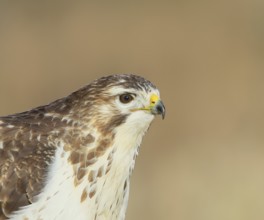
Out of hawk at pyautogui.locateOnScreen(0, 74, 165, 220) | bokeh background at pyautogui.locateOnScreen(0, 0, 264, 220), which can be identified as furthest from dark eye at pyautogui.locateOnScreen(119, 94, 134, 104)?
bokeh background at pyautogui.locateOnScreen(0, 0, 264, 220)

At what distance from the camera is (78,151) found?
880 centimetres

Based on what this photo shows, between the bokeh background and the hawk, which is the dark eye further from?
the bokeh background

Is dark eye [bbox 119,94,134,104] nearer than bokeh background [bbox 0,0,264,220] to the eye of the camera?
Yes

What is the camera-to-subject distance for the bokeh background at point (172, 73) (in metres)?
15.4

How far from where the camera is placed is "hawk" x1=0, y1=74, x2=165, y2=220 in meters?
8.62

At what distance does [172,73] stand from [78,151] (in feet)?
33.2

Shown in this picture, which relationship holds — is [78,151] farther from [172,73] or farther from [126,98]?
[172,73]

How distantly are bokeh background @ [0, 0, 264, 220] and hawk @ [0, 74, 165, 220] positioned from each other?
5912 millimetres

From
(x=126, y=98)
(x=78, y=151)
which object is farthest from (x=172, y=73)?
(x=78, y=151)

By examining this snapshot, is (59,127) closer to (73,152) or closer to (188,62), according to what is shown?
(73,152)

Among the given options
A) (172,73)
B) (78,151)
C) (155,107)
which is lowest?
(78,151)

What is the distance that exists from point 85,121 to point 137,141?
1.26 feet

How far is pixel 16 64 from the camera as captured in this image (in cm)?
1938

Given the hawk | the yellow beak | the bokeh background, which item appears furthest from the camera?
the bokeh background
